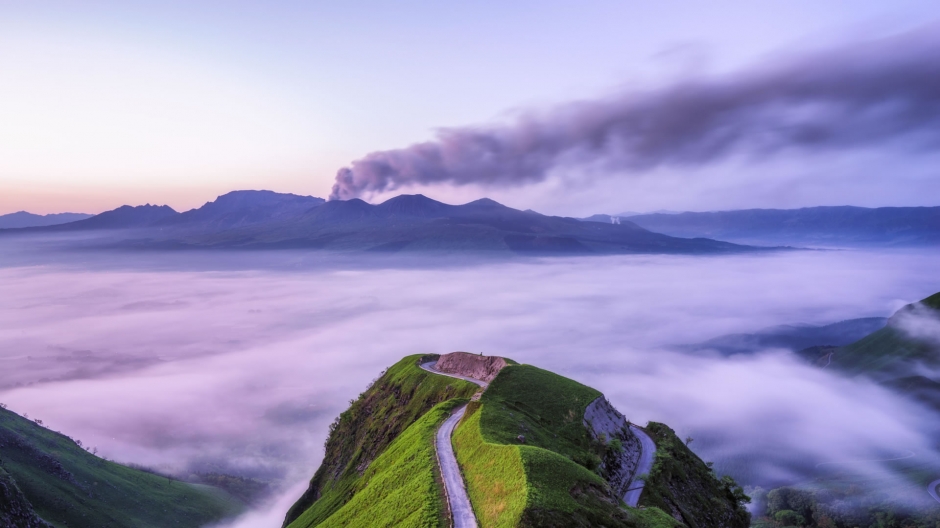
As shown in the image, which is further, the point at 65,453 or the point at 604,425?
the point at 65,453

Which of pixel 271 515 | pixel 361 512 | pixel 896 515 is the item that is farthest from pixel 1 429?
pixel 896 515

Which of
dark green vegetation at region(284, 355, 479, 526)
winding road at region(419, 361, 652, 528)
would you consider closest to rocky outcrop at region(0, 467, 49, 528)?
dark green vegetation at region(284, 355, 479, 526)

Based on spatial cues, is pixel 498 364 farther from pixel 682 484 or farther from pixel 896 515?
pixel 896 515

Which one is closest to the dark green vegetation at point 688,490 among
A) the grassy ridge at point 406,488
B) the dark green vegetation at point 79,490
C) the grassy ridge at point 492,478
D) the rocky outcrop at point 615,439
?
the rocky outcrop at point 615,439

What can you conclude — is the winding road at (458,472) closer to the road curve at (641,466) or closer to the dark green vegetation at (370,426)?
the road curve at (641,466)

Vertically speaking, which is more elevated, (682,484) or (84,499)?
(682,484)
